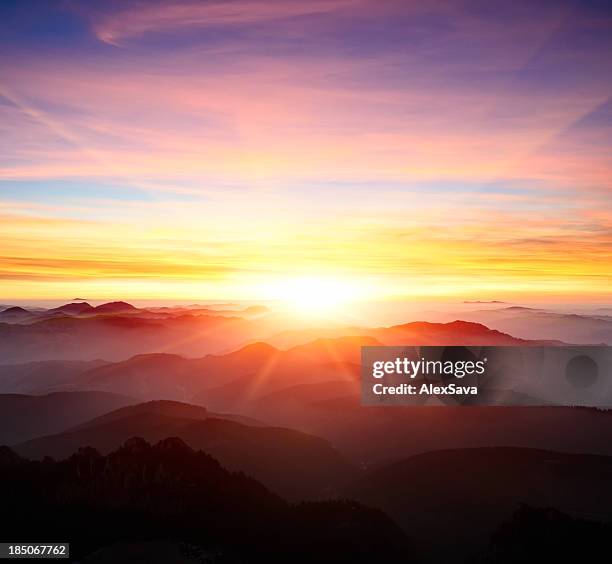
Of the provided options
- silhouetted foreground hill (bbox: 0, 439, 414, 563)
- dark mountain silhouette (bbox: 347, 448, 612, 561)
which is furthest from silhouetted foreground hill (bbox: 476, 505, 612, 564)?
silhouetted foreground hill (bbox: 0, 439, 414, 563)

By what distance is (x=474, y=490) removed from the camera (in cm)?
15800

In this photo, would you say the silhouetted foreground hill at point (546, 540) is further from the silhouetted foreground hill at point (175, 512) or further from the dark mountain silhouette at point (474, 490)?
the silhouetted foreground hill at point (175, 512)

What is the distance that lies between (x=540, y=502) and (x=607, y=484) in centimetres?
2321

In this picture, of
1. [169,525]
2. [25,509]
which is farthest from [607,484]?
[25,509]

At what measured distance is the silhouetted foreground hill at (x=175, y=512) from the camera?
277ft

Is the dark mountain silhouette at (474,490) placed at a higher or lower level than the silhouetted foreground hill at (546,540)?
lower

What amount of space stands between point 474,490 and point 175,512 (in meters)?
89.0

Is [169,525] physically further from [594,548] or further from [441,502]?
[441,502]

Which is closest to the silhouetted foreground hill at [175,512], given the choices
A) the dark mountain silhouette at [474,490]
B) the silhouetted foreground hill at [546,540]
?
the silhouetted foreground hill at [546,540]

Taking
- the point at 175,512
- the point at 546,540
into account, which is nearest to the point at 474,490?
the point at 546,540

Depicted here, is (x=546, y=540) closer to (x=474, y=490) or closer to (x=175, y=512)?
(x=474, y=490)

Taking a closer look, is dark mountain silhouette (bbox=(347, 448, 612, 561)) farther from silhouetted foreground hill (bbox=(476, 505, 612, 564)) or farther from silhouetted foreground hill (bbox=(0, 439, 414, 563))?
silhouetted foreground hill (bbox=(0, 439, 414, 563))

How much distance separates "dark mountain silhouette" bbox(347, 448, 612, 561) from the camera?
13900 cm

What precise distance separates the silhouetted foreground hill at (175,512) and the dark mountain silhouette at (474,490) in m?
18.4
